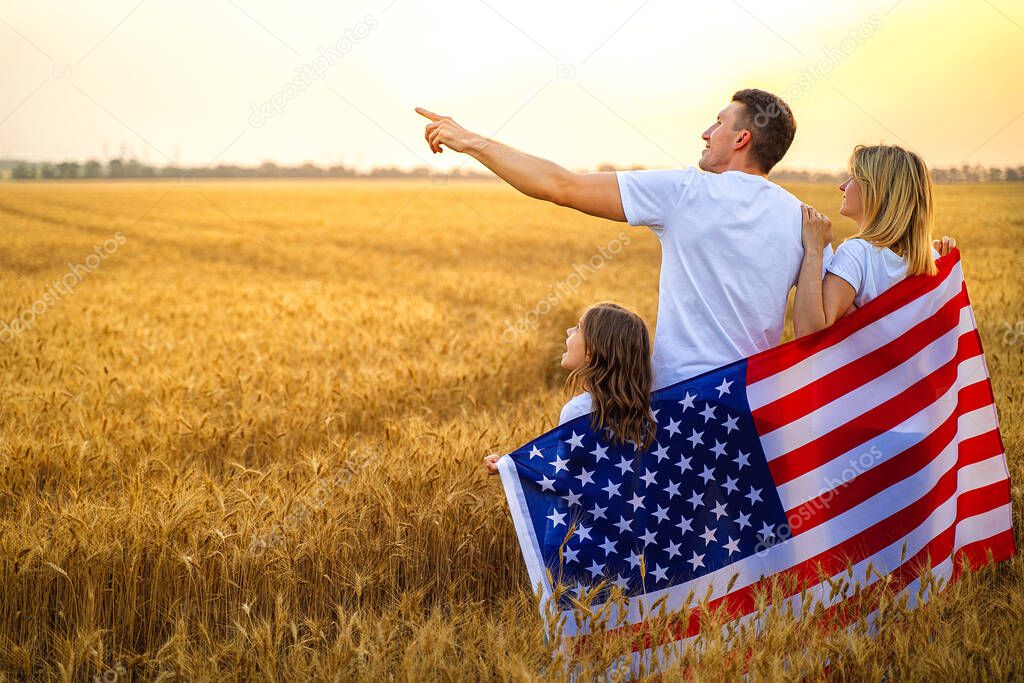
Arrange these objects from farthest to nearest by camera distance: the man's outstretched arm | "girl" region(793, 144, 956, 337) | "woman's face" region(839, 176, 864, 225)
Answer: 1. "woman's face" region(839, 176, 864, 225)
2. "girl" region(793, 144, 956, 337)
3. the man's outstretched arm

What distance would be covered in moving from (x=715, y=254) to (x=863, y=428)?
956mm

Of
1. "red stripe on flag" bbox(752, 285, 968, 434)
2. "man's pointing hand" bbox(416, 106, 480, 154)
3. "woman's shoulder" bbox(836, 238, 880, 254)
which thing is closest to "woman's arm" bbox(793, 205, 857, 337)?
"woman's shoulder" bbox(836, 238, 880, 254)

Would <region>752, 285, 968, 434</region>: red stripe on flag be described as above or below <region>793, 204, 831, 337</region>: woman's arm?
below

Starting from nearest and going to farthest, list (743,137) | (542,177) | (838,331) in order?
(542,177) → (743,137) → (838,331)

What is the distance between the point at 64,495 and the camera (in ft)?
13.1

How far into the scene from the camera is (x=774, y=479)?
2.94 metres

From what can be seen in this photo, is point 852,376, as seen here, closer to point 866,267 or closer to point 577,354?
point 866,267

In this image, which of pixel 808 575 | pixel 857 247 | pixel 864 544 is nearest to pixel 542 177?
pixel 857 247

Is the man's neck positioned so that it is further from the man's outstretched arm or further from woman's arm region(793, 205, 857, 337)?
the man's outstretched arm

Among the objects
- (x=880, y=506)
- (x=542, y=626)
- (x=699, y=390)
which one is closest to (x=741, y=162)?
(x=699, y=390)

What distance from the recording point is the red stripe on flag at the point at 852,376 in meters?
2.96

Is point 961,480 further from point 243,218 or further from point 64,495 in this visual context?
point 243,218

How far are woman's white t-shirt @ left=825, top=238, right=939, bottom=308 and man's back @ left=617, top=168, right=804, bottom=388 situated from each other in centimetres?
24

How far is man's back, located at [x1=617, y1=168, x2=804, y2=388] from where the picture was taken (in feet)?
8.92
